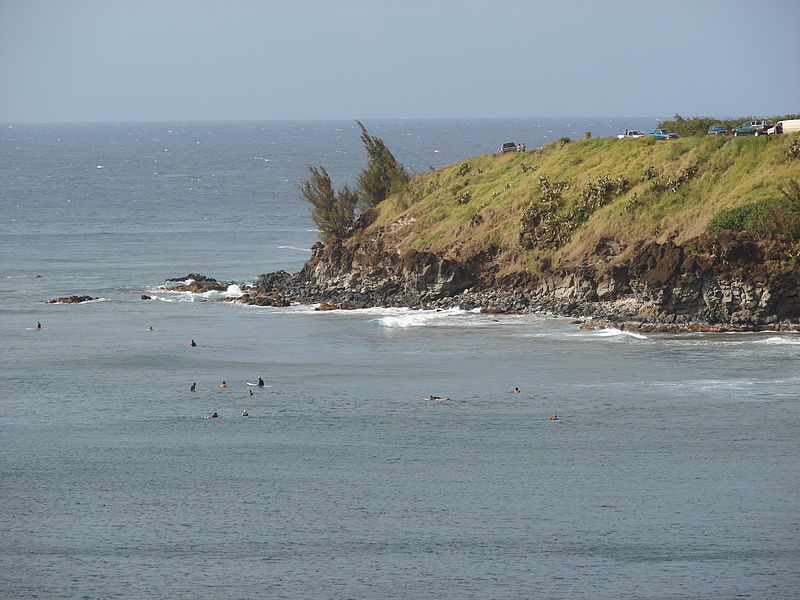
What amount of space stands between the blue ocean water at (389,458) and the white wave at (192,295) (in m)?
4.85

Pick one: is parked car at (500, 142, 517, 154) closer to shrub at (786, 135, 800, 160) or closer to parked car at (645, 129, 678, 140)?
parked car at (645, 129, 678, 140)

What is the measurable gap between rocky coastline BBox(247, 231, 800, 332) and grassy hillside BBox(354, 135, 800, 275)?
5.64ft

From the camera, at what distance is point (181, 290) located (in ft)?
311

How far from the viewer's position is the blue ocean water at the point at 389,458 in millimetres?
40062

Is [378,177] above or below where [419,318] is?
above

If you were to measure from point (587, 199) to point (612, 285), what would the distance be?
470 inches

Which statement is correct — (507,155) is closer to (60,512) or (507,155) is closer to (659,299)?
(659,299)

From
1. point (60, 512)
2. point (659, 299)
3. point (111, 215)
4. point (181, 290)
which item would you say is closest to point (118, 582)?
point (60, 512)

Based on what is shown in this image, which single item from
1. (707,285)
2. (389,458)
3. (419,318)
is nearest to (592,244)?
(707,285)

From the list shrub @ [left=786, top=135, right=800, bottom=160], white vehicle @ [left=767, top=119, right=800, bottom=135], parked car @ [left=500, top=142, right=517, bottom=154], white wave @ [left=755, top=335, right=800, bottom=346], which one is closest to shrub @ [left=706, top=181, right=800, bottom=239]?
shrub @ [left=786, top=135, right=800, bottom=160]

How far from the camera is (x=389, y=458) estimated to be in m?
51.3

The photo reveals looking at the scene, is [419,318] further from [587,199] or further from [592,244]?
[587,199]

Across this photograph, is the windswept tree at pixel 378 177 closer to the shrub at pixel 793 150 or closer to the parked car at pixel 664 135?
the parked car at pixel 664 135

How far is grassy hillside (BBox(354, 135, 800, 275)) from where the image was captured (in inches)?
3211
